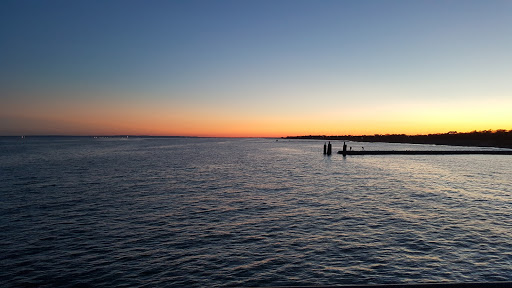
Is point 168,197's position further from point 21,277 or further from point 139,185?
point 21,277

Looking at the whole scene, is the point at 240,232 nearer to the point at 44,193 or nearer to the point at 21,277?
the point at 21,277

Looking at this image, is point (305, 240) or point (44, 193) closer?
point (305, 240)

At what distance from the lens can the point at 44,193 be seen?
2627cm

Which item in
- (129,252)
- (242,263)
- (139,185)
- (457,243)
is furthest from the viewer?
(139,185)

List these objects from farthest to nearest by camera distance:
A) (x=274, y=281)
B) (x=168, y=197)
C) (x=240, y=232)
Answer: (x=168, y=197) → (x=240, y=232) → (x=274, y=281)

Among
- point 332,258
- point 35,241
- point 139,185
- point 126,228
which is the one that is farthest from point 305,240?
point 139,185

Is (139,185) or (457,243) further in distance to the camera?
(139,185)

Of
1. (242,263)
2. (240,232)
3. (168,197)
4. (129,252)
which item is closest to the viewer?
(242,263)

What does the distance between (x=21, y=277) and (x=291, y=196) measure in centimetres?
1855

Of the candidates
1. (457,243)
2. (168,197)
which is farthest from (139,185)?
(457,243)

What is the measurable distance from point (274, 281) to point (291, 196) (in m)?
15.3

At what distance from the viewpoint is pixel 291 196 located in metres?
25.2

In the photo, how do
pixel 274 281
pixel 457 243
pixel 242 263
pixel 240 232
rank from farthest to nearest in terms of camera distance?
pixel 240 232, pixel 457 243, pixel 242 263, pixel 274 281

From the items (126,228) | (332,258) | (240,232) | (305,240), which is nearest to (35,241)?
(126,228)
